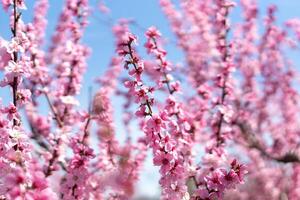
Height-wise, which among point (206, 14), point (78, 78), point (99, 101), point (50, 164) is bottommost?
point (99, 101)

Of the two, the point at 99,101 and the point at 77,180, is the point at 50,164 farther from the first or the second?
the point at 99,101

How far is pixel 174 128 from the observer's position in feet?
14.9

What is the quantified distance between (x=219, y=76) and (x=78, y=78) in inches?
77.3

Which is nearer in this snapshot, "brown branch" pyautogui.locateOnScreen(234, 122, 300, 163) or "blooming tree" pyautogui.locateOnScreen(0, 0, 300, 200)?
"blooming tree" pyautogui.locateOnScreen(0, 0, 300, 200)

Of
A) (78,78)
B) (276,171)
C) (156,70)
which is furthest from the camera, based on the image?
(276,171)

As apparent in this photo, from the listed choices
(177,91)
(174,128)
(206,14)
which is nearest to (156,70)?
(177,91)

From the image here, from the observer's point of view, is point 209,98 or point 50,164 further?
point 209,98

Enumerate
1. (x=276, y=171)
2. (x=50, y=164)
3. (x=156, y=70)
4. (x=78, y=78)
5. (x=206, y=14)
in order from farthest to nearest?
(x=276, y=171) → (x=206, y=14) → (x=78, y=78) → (x=50, y=164) → (x=156, y=70)

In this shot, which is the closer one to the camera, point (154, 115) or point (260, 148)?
point (154, 115)

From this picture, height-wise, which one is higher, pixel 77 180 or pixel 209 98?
pixel 209 98

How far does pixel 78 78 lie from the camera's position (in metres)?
7.06

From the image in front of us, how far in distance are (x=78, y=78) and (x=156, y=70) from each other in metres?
2.12

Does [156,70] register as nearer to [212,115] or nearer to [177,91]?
[177,91]

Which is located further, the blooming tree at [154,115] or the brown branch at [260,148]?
the brown branch at [260,148]
